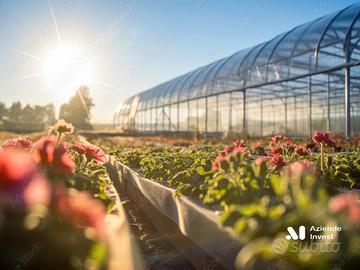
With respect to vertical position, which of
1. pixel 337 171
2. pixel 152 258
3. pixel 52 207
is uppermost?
pixel 52 207

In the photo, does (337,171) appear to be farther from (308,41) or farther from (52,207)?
(308,41)

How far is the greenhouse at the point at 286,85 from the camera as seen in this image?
10984 mm

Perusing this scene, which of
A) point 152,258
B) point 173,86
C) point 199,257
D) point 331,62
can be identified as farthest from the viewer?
point 173,86

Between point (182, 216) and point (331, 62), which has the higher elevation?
point (331, 62)

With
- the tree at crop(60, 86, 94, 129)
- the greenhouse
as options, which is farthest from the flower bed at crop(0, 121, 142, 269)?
the tree at crop(60, 86, 94, 129)

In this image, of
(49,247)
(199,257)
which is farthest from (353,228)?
(199,257)

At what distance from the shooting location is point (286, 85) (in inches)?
690

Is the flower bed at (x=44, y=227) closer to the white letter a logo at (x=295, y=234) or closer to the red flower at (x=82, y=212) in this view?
the red flower at (x=82, y=212)

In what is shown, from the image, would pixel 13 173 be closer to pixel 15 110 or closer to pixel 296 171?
pixel 296 171

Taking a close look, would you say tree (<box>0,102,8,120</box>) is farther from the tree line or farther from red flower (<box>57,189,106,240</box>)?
red flower (<box>57,189,106,240</box>)

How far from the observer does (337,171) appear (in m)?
3.45

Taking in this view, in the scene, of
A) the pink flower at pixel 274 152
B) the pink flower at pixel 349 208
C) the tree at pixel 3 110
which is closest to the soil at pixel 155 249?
the pink flower at pixel 274 152

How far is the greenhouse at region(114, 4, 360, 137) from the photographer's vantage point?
1098 centimetres

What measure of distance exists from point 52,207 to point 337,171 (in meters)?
3.16
